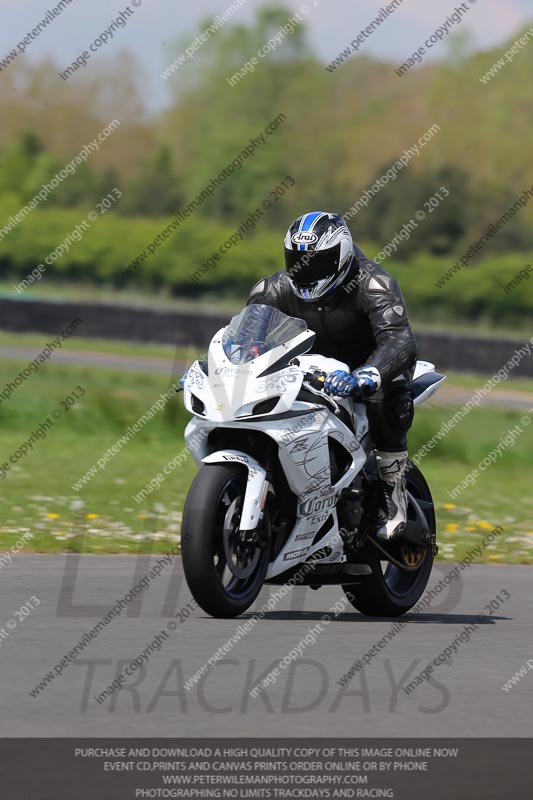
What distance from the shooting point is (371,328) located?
8.48 m

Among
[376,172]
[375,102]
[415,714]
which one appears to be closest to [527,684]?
[415,714]

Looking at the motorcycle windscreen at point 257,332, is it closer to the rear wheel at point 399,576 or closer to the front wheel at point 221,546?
the front wheel at point 221,546

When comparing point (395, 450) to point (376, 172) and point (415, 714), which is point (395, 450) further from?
point (376, 172)

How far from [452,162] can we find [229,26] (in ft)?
58.7

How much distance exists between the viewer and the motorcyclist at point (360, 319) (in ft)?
27.1

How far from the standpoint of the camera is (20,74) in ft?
268

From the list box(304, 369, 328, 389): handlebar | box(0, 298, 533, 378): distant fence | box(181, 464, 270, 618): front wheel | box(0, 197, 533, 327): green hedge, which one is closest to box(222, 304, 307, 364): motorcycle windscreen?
box(304, 369, 328, 389): handlebar

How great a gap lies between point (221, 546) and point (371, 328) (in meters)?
1.59

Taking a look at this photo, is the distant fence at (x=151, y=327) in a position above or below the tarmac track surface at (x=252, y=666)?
below

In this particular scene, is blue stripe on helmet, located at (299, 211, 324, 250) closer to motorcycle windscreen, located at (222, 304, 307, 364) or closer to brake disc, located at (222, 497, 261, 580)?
motorcycle windscreen, located at (222, 304, 307, 364)

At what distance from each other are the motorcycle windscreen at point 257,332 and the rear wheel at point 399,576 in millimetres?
1299

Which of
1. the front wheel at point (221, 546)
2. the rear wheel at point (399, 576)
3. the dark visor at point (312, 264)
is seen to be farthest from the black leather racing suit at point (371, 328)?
the front wheel at point (221, 546)

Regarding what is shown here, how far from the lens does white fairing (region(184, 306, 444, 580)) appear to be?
7.70 metres

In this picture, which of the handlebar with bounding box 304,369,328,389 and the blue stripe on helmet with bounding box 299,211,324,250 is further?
the blue stripe on helmet with bounding box 299,211,324,250
